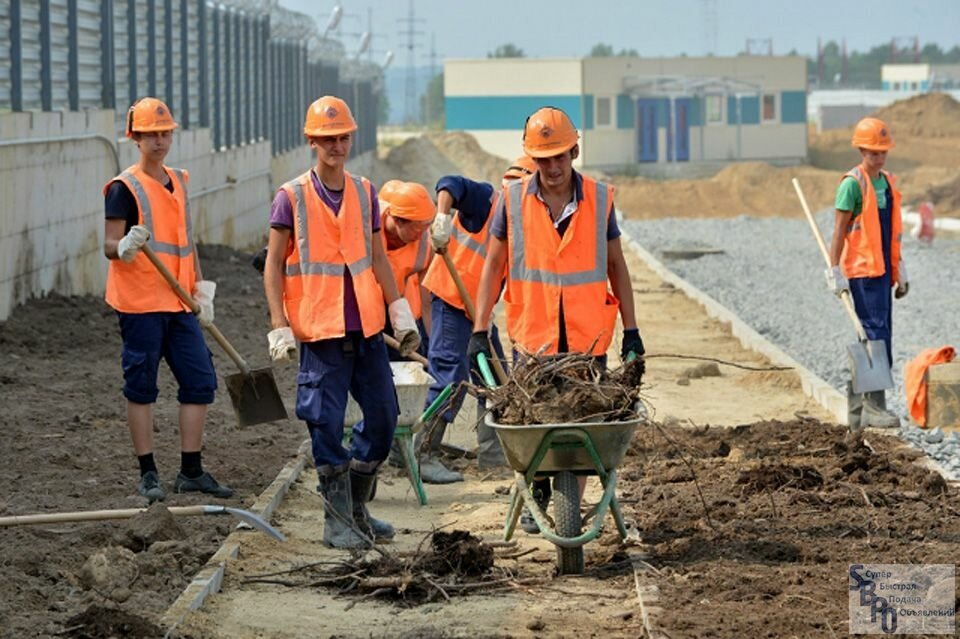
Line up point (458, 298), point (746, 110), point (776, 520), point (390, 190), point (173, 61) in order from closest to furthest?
point (776, 520)
point (390, 190)
point (458, 298)
point (173, 61)
point (746, 110)

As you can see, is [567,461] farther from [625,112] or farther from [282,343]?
[625,112]

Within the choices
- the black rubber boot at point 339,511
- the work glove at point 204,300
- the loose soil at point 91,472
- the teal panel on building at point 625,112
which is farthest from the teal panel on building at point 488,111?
the black rubber boot at point 339,511

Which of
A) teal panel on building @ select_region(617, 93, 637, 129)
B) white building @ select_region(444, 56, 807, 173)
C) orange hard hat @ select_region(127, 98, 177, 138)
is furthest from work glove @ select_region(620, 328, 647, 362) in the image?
teal panel on building @ select_region(617, 93, 637, 129)

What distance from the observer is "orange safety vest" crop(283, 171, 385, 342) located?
791cm

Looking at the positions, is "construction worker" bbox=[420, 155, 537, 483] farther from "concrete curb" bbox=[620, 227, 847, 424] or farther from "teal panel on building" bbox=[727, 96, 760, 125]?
"teal panel on building" bbox=[727, 96, 760, 125]

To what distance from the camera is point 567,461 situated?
7156mm

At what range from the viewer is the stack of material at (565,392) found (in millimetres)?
7164

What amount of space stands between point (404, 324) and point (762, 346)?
8.79 meters

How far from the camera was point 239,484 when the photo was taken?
9562 mm

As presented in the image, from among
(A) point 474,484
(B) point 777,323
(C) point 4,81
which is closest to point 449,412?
(A) point 474,484

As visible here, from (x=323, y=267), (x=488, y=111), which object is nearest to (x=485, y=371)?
(x=323, y=267)

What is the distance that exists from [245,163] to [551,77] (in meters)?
38.8

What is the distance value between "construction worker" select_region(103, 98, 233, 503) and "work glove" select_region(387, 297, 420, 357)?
1.23 meters

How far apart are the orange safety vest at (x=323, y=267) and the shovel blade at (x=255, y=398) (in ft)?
4.03
